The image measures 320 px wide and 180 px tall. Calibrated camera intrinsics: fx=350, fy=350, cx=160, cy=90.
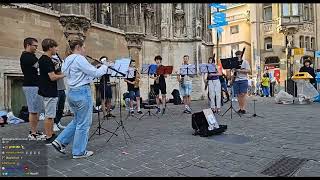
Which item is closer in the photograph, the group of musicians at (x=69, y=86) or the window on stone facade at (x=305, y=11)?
the group of musicians at (x=69, y=86)

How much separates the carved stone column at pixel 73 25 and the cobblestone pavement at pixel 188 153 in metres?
6.01

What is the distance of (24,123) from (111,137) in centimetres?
454

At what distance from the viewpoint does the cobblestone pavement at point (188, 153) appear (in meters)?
4.95

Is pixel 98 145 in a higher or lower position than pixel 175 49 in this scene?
lower

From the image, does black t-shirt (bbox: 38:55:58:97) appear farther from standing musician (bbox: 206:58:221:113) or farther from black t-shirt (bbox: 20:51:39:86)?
standing musician (bbox: 206:58:221:113)

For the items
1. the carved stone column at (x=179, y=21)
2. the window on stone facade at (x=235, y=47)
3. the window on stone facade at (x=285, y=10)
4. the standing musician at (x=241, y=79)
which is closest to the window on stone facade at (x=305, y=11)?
the window on stone facade at (x=285, y=10)

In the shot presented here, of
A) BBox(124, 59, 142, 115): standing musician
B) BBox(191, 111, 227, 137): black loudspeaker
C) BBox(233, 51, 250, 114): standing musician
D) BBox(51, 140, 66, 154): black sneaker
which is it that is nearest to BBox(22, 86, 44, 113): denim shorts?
BBox(51, 140, 66, 154): black sneaker

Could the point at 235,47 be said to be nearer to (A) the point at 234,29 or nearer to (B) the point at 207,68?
(A) the point at 234,29

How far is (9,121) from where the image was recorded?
422 inches

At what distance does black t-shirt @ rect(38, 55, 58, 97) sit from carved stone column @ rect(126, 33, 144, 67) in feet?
38.8

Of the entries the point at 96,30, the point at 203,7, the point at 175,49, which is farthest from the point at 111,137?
the point at 203,7

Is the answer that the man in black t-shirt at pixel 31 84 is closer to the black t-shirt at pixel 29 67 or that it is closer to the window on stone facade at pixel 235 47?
the black t-shirt at pixel 29 67

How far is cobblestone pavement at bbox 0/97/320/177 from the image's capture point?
4.95 meters

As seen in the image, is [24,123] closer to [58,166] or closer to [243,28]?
[58,166]
